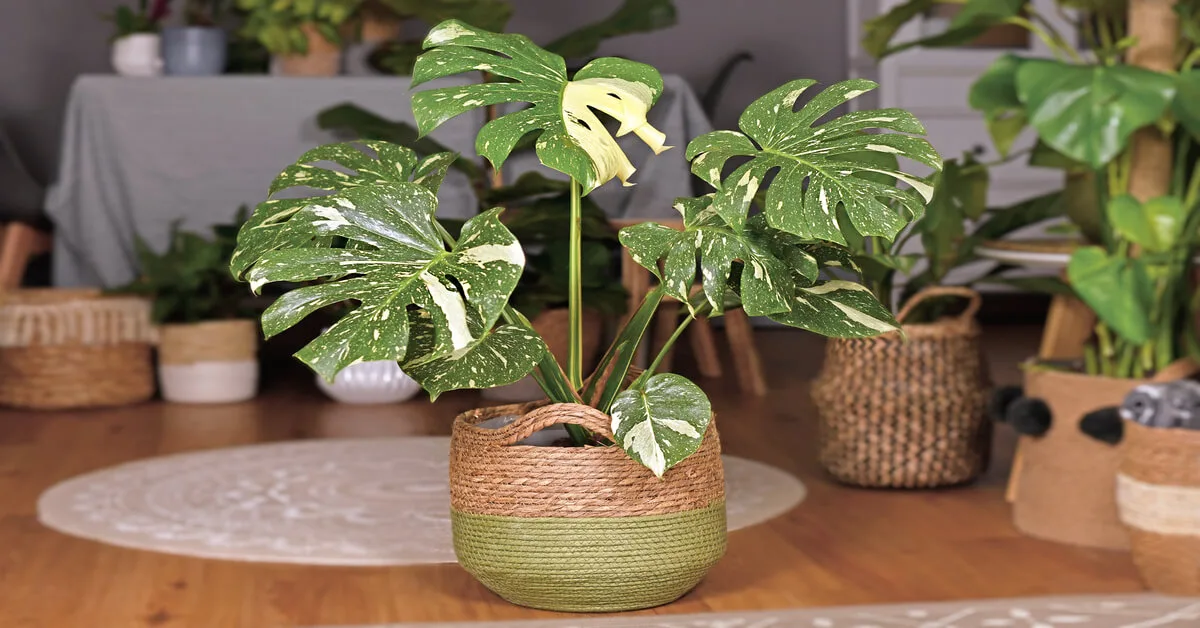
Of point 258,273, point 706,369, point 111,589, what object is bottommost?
point 706,369

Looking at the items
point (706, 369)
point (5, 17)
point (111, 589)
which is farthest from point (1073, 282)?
point (5, 17)

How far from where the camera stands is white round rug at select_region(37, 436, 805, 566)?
200 centimetres

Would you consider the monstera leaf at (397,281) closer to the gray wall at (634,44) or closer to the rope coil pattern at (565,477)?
the rope coil pattern at (565,477)

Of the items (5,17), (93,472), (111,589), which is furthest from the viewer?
(5,17)

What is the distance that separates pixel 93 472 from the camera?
101 inches

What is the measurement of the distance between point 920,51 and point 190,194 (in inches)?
107

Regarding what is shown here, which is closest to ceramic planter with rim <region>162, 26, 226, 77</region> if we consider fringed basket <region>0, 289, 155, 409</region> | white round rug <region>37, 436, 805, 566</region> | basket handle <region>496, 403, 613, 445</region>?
fringed basket <region>0, 289, 155, 409</region>

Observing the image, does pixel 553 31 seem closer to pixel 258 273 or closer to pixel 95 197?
pixel 95 197

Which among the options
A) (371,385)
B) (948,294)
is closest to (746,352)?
(371,385)

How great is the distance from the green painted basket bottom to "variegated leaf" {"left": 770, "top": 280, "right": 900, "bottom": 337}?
0.26 meters

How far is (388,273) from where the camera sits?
1.43 metres

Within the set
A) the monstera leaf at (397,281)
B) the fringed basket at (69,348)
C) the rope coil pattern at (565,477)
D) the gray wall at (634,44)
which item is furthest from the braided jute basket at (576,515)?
the gray wall at (634,44)

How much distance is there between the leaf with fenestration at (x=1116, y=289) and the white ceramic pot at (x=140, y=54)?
2.64m

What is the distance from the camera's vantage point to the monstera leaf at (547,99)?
1398mm
